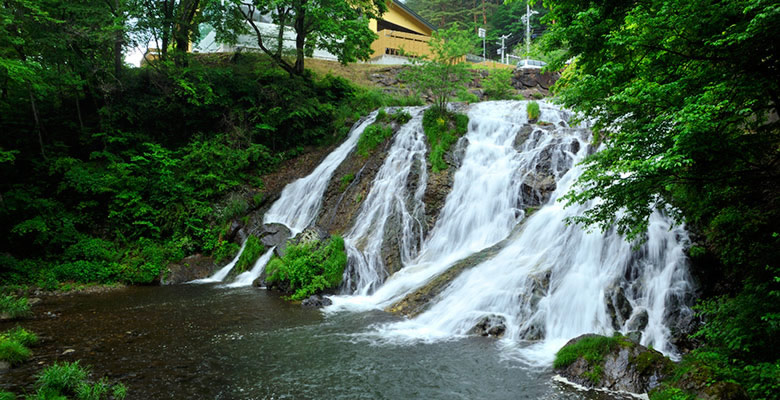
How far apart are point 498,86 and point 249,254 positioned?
18179mm

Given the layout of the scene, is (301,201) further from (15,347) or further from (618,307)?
(618,307)

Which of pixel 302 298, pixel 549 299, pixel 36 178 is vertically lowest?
pixel 302 298

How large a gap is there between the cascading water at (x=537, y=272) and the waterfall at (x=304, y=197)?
265 centimetres

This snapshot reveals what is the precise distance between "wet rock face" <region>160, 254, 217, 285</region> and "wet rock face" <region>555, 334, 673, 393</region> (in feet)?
38.3

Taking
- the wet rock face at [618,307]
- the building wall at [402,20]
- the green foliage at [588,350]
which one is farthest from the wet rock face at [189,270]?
the building wall at [402,20]

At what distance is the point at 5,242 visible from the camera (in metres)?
12.8

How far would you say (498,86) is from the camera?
2514 cm

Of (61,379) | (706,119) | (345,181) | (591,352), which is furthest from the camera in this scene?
(345,181)

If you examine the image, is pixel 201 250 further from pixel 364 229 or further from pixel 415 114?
pixel 415 114

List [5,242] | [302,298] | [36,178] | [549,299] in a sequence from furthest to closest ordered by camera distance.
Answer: [36,178]
[5,242]
[302,298]
[549,299]

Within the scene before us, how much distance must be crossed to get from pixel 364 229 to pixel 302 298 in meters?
3.45

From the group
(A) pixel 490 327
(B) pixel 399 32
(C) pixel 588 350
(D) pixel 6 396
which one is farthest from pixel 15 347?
(B) pixel 399 32

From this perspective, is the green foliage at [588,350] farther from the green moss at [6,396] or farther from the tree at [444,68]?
the tree at [444,68]

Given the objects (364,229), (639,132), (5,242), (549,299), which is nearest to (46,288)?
(5,242)
